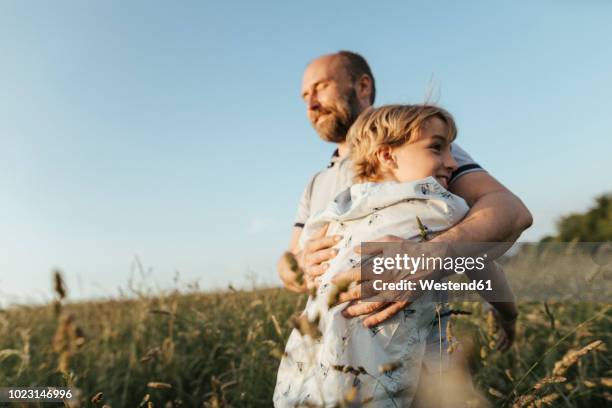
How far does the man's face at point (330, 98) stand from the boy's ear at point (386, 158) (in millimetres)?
1633

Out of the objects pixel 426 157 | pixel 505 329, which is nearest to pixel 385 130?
pixel 426 157

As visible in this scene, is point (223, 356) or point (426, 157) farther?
point (223, 356)

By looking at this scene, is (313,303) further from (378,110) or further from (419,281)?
(378,110)

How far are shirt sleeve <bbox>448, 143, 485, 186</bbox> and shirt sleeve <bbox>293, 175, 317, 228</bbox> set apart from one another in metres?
1.41

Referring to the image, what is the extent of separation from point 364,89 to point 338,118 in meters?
0.52

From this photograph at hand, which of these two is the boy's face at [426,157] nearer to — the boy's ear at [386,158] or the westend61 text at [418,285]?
the boy's ear at [386,158]

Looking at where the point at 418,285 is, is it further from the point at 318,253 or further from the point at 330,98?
the point at 330,98

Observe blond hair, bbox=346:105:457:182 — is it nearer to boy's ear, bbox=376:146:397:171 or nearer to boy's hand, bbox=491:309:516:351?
boy's ear, bbox=376:146:397:171

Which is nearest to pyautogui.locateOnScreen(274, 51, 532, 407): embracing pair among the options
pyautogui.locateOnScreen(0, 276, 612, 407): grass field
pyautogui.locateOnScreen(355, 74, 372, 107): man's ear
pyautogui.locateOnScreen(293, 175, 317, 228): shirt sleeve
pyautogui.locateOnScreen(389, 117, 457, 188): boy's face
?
pyautogui.locateOnScreen(389, 117, 457, 188): boy's face

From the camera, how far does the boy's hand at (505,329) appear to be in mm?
2725

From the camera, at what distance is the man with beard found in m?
1.83

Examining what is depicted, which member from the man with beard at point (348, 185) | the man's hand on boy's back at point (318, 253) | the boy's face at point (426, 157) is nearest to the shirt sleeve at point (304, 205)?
the man with beard at point (348, 185)

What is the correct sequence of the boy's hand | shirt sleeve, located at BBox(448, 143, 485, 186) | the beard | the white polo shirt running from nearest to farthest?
shirt sleeve, located at BBox(448, 143, 485, 186)
the boy's hand
the white polo shirt
the beard

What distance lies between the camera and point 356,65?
4.19m
